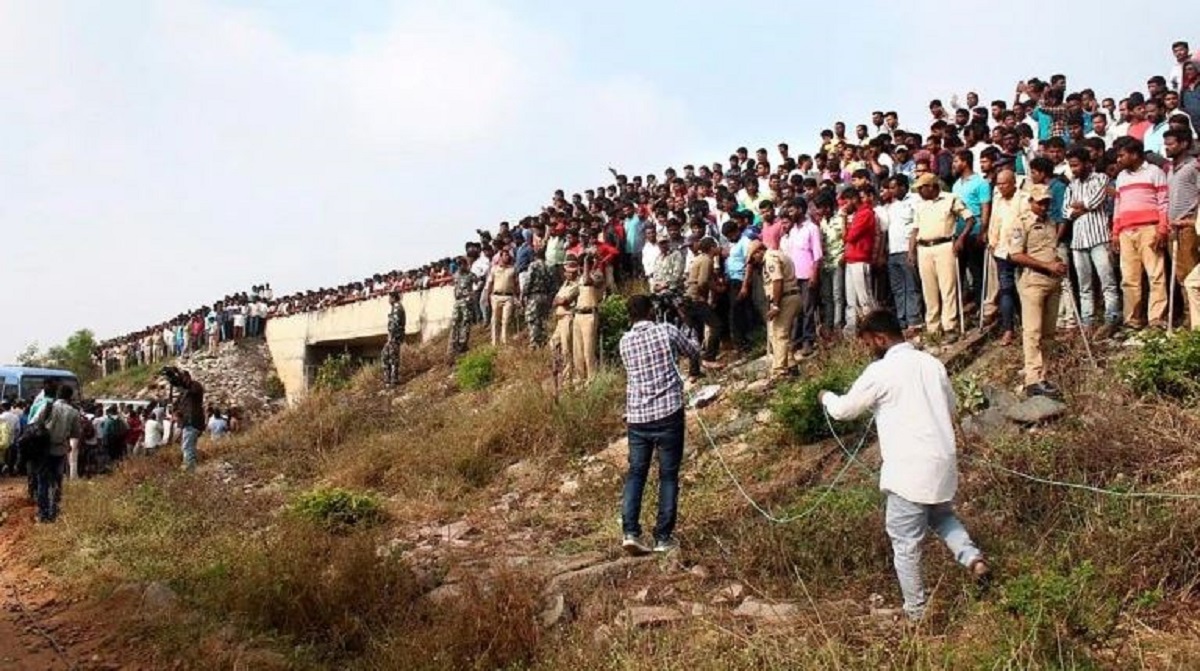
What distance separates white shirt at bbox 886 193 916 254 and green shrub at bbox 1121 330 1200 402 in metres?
3.21

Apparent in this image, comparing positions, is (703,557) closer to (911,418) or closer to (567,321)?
(911,418)

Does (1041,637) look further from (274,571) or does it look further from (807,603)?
(274,571)

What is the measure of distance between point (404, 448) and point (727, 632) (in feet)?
23.0

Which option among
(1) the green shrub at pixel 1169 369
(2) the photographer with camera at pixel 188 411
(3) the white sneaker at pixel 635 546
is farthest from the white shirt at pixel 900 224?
(2) the photographer with camera at pixel 188 411

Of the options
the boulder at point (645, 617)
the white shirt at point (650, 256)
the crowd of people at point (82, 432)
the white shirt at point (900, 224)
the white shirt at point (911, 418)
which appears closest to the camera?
the white shirt at point (911, 418)

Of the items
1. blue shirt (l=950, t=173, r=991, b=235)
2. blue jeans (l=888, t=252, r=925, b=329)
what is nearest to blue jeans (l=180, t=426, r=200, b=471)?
blue jeans (l=888, t=252, r=925, b=329)

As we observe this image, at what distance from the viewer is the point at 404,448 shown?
11250 millimetres

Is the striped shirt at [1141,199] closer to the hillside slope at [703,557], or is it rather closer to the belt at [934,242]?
the hillside slope at [703,557]

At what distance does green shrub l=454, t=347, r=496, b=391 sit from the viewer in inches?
581

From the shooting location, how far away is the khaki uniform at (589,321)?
1215 centimetres

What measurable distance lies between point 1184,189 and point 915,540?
4.83 metres

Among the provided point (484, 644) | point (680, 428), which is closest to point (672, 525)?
point (680, 428)

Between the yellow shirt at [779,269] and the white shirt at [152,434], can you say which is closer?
the yellow shirt at [779,269]

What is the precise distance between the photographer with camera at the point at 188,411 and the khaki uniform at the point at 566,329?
5.02 m
